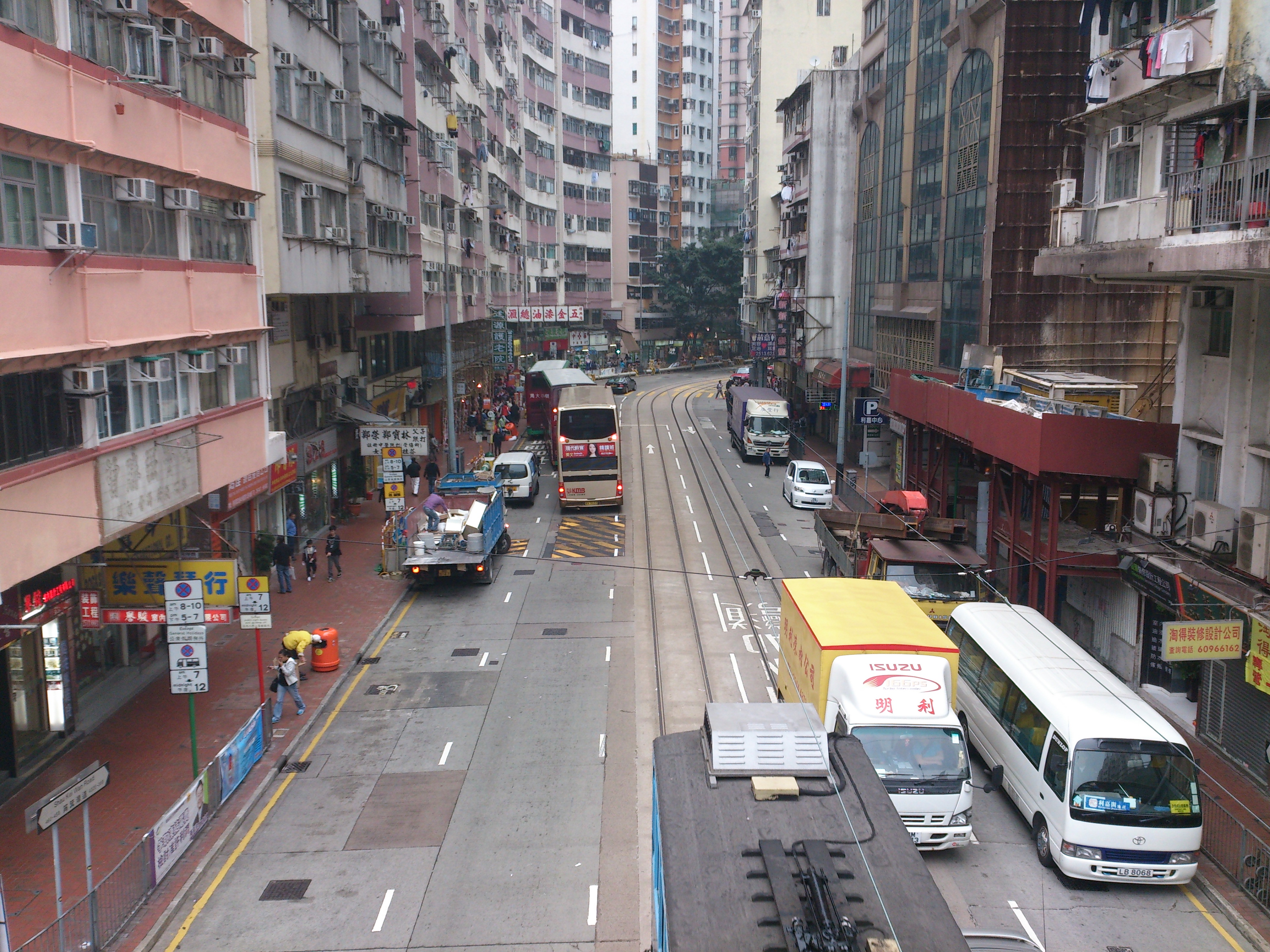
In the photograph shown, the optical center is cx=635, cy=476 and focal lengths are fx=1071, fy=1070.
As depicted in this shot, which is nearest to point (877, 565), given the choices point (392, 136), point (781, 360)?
point (392, 136)

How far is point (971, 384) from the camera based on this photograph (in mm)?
28062

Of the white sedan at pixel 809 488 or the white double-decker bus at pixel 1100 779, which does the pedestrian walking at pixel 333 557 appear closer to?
the white sedan at pixel 809 488

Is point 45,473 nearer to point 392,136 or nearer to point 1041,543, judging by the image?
point 1041,543

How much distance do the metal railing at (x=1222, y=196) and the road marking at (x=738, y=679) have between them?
410 inches

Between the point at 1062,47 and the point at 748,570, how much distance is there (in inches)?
635

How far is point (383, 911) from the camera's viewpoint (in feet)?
40.4

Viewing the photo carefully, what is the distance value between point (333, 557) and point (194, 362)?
11.1m

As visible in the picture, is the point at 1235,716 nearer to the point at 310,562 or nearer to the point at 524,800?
the point at 524,800

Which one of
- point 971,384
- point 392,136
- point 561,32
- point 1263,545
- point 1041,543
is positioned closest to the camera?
point 1263,545

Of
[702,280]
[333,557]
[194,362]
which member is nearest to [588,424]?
[333,557]

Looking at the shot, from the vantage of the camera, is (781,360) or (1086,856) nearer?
(1086,856)

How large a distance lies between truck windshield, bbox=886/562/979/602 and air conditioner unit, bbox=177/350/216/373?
13.4 meters

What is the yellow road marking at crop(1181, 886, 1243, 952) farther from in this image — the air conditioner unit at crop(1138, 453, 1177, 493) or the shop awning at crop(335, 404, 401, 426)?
the shop awning at crop(335, 404, 401, 426)

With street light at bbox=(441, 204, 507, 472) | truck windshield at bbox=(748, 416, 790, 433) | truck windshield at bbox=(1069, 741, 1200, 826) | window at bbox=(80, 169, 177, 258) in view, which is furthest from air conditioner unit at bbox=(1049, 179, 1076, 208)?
truck windshield at bbox=(748, 416, 790, 433)
